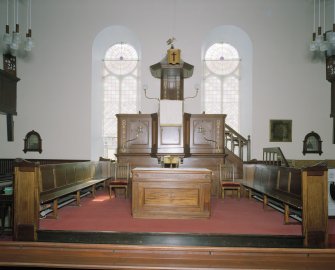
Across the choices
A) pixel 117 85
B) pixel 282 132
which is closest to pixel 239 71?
pixel 282 132

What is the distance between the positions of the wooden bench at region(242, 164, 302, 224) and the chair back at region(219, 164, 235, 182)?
31.2 inches

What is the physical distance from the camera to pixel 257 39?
10.9m

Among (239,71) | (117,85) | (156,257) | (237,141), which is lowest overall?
(156,257)

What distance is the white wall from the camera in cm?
1068

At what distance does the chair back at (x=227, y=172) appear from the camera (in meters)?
8.56

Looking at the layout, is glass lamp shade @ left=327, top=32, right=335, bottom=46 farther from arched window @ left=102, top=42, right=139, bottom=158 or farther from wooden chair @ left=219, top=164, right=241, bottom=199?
arched window @ left=102, top=42, right=139, bottom=158

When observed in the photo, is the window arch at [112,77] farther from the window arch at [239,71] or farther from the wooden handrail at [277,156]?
the wooden handrail at [277,156]

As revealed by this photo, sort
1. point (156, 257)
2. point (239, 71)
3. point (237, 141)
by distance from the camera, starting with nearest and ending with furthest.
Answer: point (156, 257)
point (237, 141)
point (239, 71)

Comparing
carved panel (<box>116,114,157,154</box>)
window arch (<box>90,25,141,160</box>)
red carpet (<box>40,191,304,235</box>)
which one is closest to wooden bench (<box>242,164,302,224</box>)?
red carpet (<box>40,191,304,235</box>)

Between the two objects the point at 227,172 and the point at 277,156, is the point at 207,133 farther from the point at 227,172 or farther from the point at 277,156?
the point at 277,156

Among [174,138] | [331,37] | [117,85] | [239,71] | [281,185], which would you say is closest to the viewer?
[281,185]

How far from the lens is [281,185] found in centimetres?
620

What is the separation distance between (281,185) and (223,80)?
6.38 meters

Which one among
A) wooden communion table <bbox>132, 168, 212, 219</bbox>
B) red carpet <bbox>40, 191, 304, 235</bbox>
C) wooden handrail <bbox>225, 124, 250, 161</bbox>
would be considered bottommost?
red carpet <bbox>40, 191, 304, 235</bbox>
